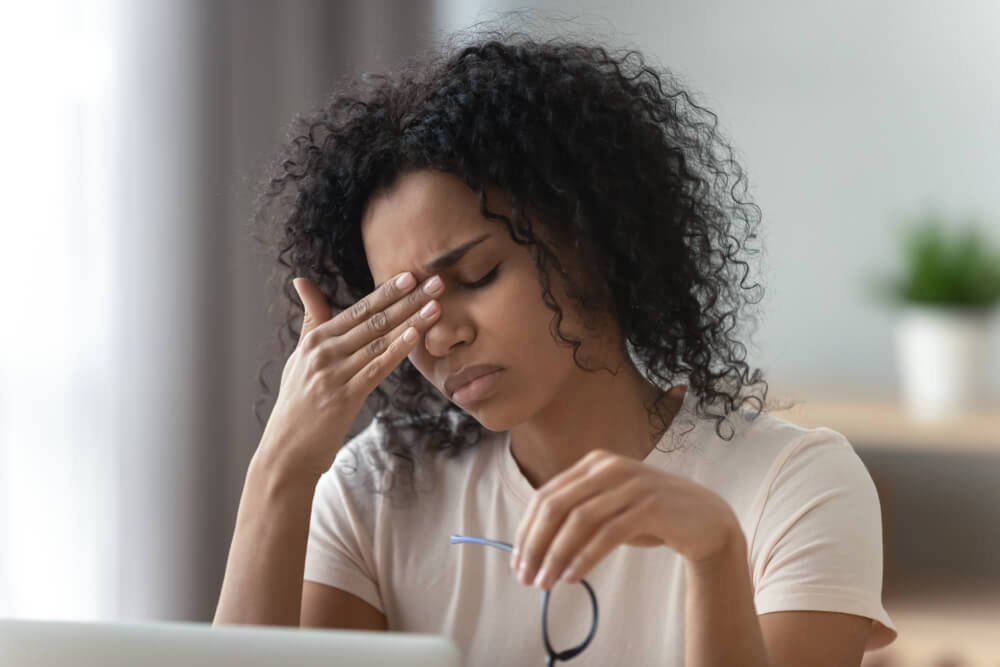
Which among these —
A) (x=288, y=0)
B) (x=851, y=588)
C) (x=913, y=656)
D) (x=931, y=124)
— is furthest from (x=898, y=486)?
(x=288, y=0)

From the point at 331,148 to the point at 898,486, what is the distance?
1.93 m

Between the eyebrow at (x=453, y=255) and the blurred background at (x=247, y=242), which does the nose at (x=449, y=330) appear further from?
the blurred background at (x=247, y=242)

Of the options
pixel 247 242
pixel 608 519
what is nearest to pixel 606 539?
pixel 608 519

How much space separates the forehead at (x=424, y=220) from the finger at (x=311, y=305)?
14 centimetres

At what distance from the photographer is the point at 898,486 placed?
269 cm

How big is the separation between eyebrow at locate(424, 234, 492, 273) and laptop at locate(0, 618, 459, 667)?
512 mm

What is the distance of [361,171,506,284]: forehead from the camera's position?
1.14m

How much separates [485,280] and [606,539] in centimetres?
39

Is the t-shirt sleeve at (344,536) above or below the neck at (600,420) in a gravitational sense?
below

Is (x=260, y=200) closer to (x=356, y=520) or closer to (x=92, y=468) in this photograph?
(x=356, y=520)

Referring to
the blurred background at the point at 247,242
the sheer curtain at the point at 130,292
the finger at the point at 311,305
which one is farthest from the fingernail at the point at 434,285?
the sheer curtain at the point at 130,292

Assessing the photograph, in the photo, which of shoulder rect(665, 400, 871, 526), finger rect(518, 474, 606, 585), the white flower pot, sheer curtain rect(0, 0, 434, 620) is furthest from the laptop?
the white flower pot

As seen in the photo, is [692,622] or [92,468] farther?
[92,468]

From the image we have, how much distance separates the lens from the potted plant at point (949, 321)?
2506 millimetres
